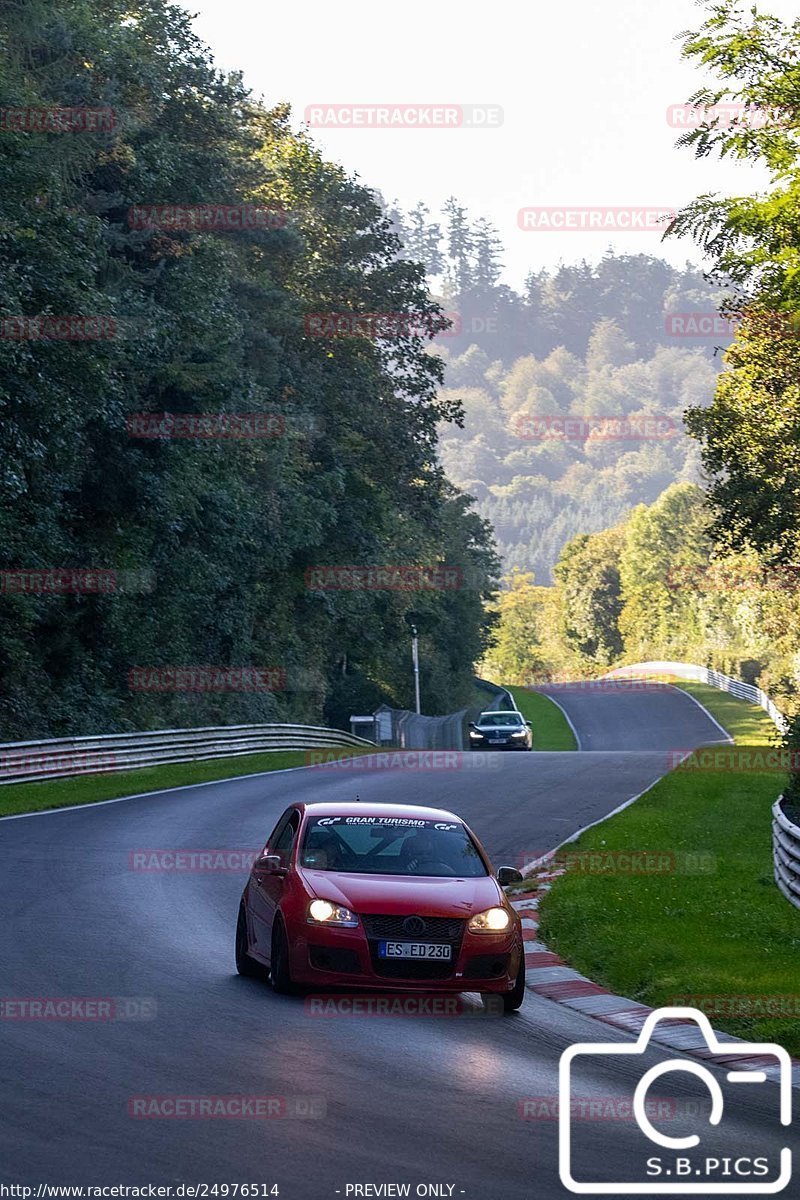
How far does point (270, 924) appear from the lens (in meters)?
12.1

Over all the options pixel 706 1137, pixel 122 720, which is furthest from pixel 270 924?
pixel 122 720

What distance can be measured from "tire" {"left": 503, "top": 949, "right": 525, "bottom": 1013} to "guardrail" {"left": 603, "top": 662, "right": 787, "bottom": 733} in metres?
62.4

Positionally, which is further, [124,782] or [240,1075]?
[124,782]

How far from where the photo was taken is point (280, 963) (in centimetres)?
1187

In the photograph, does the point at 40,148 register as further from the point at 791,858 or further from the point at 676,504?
the point at 676,504

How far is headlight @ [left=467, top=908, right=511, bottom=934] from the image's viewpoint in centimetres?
1177
